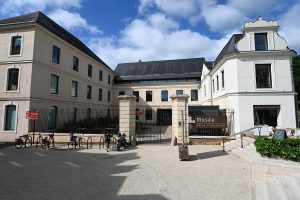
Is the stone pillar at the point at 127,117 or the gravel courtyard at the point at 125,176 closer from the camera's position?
the gravel courtyard at the point at 125,176

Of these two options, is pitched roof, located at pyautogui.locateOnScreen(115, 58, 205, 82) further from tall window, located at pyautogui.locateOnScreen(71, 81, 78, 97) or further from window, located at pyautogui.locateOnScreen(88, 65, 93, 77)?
tall window, located at pyautogui.locateOnScreen(71, 81, 78, 97)

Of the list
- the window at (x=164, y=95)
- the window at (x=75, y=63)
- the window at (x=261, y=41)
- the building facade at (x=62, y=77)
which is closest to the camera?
the building facade at (x=62, y=77)

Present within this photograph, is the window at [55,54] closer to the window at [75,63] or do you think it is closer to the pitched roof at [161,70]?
the window at [75,63]

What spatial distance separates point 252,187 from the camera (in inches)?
228

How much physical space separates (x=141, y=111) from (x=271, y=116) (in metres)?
18.8

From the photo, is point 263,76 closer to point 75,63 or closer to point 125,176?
point 125,176

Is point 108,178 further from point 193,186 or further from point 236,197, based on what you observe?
point 236,197

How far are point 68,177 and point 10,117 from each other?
1138cm

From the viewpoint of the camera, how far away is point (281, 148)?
26.6 feet

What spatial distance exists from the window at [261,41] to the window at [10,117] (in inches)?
759

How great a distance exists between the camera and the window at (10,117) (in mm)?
14742

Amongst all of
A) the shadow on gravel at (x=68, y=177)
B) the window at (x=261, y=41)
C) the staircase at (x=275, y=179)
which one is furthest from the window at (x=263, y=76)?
the shadow on gravel at (x=68, y=177)

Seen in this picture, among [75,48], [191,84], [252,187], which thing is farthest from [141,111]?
[252,187]

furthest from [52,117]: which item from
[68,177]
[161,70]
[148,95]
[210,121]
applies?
[161,70]
